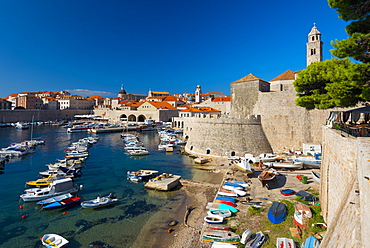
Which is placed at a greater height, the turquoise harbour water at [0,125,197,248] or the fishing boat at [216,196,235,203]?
the fishing boat at [216,196,235,203]

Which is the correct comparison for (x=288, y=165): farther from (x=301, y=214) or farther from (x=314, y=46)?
(x=314, y=46)

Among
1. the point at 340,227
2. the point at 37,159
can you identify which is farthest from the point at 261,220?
the point at 37,159

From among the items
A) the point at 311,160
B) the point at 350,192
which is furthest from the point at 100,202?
the point at 311,160

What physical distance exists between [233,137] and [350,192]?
19.1 metres

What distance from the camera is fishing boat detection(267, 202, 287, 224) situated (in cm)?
1042

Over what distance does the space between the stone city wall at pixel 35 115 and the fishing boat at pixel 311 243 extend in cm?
8612

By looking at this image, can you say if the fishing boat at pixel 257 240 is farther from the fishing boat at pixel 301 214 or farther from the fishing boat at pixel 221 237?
the fishing boat at pixel 301 214

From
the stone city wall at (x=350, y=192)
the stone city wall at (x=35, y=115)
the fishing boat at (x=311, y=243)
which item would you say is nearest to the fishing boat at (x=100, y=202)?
the fishing boat at (x=311, y=243)

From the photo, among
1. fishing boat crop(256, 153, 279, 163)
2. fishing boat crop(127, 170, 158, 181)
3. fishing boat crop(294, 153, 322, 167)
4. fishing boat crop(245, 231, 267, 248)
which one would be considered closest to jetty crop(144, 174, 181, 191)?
fishing boat crop(127, 170, 158, 181)

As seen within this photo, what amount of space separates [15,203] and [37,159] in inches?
554

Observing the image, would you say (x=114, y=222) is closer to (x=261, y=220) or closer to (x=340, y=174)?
(x=261, y=220)

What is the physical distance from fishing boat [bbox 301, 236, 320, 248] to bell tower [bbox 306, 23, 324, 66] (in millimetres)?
23435

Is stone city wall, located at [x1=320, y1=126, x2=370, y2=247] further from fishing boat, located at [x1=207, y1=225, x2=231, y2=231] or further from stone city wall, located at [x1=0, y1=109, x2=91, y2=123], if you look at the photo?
stone city wall, located at [x1=0, y1=109, x2=91, y2=123]

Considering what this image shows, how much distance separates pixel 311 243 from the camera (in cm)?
808
